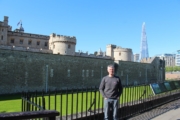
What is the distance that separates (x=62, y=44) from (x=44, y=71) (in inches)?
619

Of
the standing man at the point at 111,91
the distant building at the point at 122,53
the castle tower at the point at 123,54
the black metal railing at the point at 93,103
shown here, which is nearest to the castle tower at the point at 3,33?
the distant building at the point at 122,53

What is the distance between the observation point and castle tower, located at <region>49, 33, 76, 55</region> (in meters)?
38.7

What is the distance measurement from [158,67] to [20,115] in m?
49.0

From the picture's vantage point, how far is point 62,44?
38688mm

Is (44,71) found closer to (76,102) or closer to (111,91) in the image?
(76,102)

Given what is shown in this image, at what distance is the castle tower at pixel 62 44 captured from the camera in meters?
38.7

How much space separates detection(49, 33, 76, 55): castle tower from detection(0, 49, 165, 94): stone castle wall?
9907 mm

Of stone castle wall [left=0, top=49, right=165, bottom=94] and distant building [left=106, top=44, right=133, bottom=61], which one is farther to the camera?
distant building [left=106, top=44, right=133, bottom=61]

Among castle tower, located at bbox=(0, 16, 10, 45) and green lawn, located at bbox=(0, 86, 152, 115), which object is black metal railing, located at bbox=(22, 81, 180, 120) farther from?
castle tower, located at bbox=(0, 16, 10, 45)

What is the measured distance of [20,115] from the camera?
1.88m

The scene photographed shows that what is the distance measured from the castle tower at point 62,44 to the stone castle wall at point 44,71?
991cm

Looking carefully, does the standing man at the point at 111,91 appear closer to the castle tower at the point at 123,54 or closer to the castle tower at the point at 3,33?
the castle tower at the point at 3,33

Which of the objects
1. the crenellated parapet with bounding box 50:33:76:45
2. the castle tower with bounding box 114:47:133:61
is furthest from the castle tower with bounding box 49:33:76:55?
the castle tower with bounding box 114:47:133:61

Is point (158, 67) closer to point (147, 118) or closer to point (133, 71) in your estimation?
point (133, 71)
